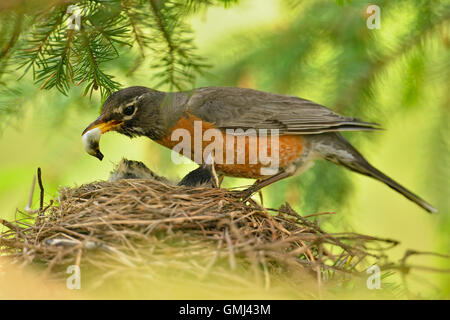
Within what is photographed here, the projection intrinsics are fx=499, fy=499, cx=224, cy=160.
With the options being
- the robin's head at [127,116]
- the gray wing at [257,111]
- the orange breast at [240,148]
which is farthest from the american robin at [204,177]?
the robin's head at [127,116]

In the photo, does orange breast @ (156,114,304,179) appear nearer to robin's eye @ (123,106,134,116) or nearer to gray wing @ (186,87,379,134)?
gray wing @ (186,87,379,134)

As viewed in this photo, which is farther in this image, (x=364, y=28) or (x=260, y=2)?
(x=260, y=2)

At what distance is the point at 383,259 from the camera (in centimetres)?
234

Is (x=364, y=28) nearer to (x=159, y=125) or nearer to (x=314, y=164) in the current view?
(x=314, y=164)

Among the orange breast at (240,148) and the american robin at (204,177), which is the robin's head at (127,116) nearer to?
the orange breast at (240,148)

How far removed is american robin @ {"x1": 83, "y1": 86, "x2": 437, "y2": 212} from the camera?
135 inches

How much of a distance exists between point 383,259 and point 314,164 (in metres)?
1.39

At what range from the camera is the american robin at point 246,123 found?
343 centimetres

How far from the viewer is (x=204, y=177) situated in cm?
324

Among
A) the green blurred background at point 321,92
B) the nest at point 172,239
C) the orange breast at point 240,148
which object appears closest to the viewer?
the nest at point 172,239

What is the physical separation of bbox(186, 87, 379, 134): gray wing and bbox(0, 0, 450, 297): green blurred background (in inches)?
3.4
